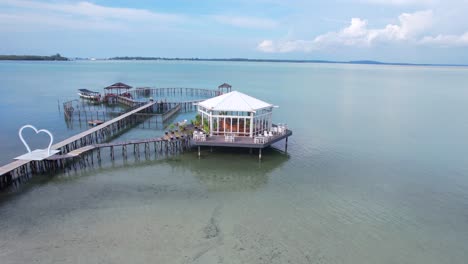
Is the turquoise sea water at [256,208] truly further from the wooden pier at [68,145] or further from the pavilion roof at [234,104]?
the pavilion roof at [234,104]

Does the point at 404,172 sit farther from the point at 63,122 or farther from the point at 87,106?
the point at 87,106

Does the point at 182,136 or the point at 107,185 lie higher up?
the point at 182,136

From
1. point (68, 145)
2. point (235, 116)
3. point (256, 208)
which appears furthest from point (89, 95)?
point (256, 208)

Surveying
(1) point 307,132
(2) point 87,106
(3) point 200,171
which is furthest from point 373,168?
(2) point 87,106

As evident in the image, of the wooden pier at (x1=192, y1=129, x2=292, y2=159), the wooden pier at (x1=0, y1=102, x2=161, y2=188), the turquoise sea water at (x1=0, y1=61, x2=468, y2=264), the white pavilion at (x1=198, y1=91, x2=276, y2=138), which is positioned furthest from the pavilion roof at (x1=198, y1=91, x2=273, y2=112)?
the wooden pier at (x1=0, y1=102, x2=161, y2=188)

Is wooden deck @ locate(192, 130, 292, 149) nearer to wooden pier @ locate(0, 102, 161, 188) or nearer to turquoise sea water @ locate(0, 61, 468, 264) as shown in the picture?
turquoise sea water @ locate(0, 61, 468, 264)

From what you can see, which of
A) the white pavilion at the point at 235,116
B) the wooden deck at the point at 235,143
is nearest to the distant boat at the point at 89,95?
the white pavilion at the point at 235,116

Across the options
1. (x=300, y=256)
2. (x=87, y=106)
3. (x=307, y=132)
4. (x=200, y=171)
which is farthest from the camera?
(x=87, y=106)

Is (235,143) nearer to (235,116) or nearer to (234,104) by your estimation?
(235,116)
